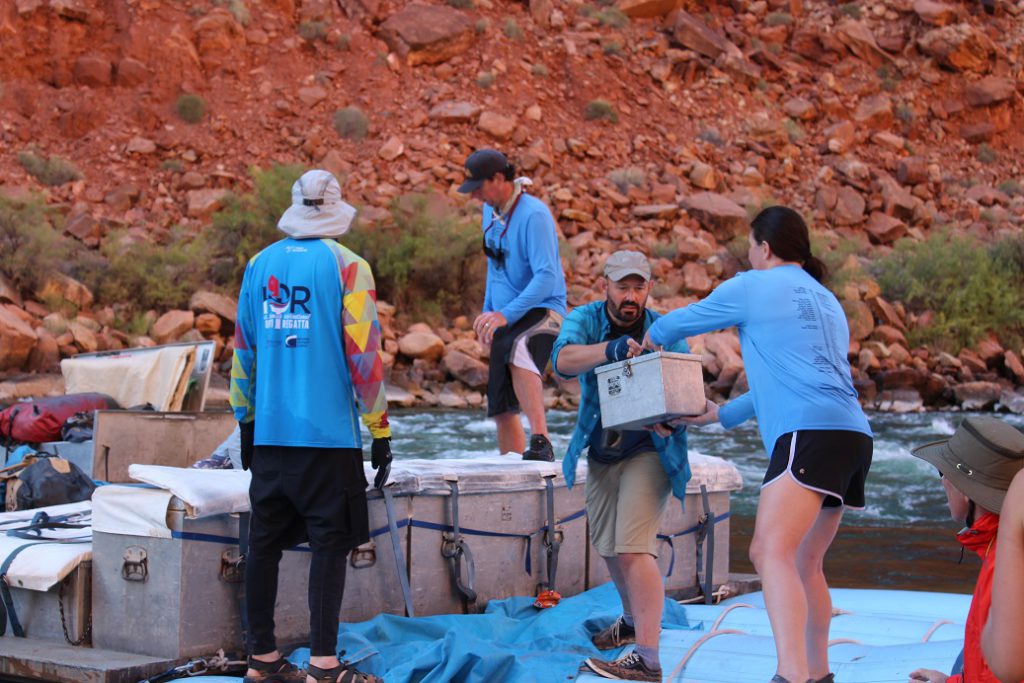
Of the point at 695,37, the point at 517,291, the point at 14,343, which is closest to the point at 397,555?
the point at 517,291

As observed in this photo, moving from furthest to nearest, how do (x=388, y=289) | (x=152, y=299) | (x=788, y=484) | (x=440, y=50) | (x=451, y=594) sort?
(x=440, y=50), (x=388, y=289), (x=152, y=299), (x=451, y=594), (x=788, y=484)

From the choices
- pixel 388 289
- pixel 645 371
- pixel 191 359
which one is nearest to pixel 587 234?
pixel 388 289

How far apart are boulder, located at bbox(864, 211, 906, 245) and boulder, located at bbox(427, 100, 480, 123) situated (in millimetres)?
10667

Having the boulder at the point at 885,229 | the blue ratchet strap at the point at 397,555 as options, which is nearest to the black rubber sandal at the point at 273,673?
the blue ratchet strap at the point at 397,555

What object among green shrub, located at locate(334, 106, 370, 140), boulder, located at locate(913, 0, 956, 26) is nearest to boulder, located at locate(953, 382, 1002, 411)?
green shrub, located at locate(334, 106, 370, 140)

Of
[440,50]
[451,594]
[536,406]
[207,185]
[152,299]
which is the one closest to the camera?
[451,594]

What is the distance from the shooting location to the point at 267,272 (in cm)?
422

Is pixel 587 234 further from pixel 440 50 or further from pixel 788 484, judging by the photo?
pixel 788 484

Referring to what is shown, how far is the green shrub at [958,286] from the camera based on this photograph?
25.3 metres

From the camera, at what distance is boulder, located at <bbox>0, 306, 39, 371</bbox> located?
1762 centimetres

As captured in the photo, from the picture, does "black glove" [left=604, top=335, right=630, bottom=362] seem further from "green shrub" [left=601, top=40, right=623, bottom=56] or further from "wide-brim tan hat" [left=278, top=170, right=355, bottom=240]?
"green shrub" [left=601, top=40, right=623, bottom=56]

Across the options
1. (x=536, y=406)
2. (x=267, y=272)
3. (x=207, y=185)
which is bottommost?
(x=536, y=406)

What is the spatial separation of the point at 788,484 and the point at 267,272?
6.22 feet

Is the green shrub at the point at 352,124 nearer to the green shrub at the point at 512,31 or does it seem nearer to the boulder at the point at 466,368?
the green shrub at the point at 512,31
